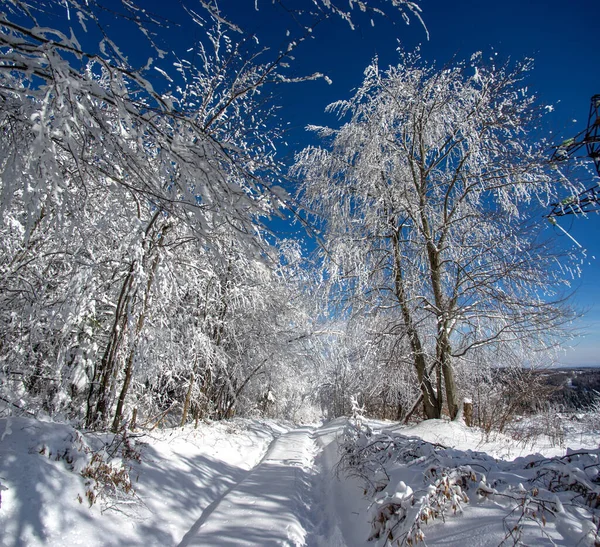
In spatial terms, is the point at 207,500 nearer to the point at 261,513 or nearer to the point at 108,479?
the point at 261,513

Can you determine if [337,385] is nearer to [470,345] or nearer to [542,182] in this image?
[470,345]

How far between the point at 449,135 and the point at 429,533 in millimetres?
6458

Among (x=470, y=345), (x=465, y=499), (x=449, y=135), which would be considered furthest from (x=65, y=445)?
(x=449, y=135)

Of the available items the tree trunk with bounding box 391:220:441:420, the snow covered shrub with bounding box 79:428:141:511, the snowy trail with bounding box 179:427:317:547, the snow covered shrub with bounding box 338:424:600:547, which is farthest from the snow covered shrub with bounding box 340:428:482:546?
the tree trunk with bounding box 391:220:441:420

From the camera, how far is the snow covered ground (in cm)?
231

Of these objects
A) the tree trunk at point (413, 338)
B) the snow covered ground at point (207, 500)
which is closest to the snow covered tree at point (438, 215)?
the tree trunk at point (413, 338)

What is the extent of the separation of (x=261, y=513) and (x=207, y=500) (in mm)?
956

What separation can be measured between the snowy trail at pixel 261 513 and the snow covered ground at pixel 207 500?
1 cm

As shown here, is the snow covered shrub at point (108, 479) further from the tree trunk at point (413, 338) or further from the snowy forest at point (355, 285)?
the tree trunk at point (413, 338)

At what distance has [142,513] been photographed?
10.2ft

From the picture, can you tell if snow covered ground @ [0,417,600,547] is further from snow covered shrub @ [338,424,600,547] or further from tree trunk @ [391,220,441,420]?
tree trunk @ [391,220,441,420]

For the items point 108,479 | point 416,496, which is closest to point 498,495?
point 416,496

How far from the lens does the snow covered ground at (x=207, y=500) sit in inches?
91.0

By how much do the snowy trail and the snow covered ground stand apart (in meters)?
0.01
